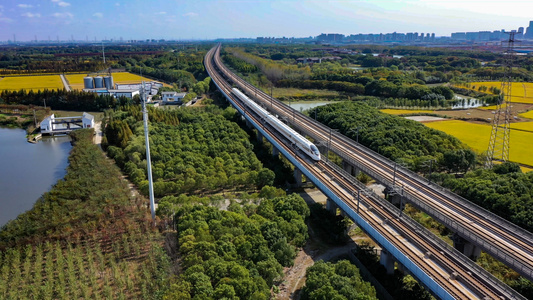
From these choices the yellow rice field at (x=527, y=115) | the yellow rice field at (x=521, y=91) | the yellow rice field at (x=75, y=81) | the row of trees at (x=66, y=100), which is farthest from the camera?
the yellow rice field at (x=75, y=81)

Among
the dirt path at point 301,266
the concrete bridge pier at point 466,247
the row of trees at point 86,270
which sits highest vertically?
the concrete bridge pier at point 466,247

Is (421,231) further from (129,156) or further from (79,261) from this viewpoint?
(129,156)

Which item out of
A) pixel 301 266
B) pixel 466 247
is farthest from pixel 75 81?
pixel 466 247

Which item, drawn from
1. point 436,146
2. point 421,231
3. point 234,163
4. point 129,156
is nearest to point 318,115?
point 436,146

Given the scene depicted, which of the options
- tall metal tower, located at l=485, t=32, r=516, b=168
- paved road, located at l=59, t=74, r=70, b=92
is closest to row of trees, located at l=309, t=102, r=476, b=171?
tall metal tower, located at l=485, t=32, r=516, b=168

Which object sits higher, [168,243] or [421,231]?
[421,231]

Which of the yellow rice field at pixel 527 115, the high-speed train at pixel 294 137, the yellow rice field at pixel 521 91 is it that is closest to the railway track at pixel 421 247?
the high-speed train at pixel 294 137

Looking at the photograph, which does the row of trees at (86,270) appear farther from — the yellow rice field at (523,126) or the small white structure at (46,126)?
the yellow rice field at (523,126)
